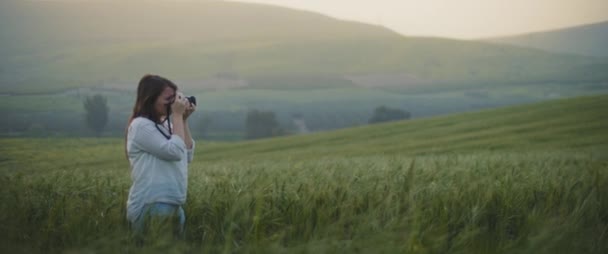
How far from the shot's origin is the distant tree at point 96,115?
116 m

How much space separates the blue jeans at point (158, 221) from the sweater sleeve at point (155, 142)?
0.42 m

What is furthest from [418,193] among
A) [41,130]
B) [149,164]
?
[41,130]

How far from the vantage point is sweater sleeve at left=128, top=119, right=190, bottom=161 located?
489 cm

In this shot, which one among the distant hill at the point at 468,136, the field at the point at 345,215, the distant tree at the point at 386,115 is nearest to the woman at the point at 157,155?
the field at the point at 345,215

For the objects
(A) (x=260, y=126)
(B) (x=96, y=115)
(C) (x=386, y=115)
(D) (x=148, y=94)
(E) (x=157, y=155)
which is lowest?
(A) (x=260, y=126)

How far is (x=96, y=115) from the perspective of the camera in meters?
117

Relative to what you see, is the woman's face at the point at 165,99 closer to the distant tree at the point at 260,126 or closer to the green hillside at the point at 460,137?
the green hillside at the point at 460,137

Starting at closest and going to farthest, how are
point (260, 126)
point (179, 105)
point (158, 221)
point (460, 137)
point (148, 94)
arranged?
point (158, 221), point (179, 105), point (148, 94), point (460, 137), point (260, 126)

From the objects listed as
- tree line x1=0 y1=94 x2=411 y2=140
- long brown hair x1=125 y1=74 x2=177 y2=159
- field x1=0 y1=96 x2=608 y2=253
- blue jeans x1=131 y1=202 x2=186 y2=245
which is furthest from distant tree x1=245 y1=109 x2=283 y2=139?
blue jeans x1=131 y1=202 x2=186 y2=245

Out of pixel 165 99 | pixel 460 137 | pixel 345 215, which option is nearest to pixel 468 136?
pixel 460 137

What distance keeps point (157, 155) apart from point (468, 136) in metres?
34.7

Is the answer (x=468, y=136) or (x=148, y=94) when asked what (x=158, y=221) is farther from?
(x=468, y=136)

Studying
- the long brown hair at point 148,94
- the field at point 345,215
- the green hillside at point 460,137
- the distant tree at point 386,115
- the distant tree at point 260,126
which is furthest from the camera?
the distant tree at point 386,115

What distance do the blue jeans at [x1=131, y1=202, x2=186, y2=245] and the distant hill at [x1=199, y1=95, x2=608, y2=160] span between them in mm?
20445
